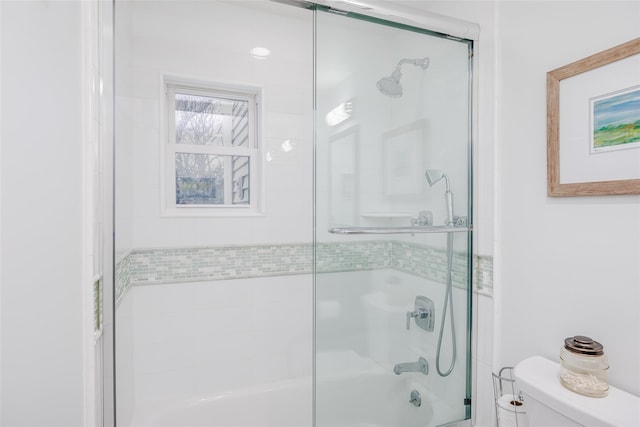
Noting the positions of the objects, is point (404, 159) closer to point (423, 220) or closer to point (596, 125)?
point (423, 220)

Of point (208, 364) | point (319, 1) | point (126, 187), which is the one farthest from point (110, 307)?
point (319, 1)

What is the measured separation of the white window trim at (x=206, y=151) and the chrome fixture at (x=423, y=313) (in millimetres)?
987

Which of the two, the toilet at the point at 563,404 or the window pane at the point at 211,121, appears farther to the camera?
the window pane at the point at 211,121

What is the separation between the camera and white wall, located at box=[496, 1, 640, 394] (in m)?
1.01

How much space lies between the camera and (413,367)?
1.48 metres

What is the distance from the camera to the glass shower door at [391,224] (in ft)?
4.28

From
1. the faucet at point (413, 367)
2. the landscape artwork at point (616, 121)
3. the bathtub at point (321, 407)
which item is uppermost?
the landscape artwork at point (616, 121)

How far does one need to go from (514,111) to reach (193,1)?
66.3 inches

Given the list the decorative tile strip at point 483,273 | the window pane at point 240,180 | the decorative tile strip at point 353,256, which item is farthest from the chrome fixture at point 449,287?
the window pane at point 240,180

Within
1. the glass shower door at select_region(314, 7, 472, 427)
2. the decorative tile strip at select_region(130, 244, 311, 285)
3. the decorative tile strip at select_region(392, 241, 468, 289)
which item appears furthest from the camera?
the decorative tile strip at select_region(130, 244, 311, 285)

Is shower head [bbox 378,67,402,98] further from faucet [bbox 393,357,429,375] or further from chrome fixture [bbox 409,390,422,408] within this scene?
chrome fixture [bbox 409,390,422,408]

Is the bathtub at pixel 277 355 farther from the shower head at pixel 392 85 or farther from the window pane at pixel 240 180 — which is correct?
the shower head at pixel 392 85

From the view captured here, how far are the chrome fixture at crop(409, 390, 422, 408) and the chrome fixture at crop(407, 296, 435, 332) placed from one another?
280mm

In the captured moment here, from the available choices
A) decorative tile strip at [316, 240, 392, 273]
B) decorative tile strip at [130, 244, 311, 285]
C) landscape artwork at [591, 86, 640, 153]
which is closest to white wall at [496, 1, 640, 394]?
landscape artwork at [591, 86, 640, 153]
